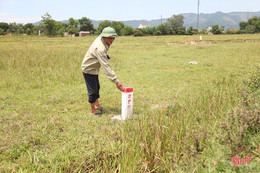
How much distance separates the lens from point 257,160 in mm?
1859

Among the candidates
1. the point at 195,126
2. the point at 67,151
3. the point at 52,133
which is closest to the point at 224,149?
the point at 195,126

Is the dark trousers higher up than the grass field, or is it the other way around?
the dark trousers

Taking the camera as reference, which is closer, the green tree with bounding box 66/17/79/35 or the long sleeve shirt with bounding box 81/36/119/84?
the long sleeve shirt with bounding box 81/36/119/84

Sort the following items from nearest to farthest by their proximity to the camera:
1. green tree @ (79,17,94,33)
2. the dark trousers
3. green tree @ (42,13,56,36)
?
the dark trousers, green tree @ (42,13,56,36), green tree @ (79,17,94,33)

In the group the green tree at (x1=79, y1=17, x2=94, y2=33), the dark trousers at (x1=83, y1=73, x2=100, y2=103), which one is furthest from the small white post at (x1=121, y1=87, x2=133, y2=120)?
the green tree at (x1=79, y1=17, x2=94, y2=33)

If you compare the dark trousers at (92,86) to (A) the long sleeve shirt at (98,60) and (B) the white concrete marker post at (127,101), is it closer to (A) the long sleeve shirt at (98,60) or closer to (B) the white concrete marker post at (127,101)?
(A) the long sleeve shirt at (98,60)

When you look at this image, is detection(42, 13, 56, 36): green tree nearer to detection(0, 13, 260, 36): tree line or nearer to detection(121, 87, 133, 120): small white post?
detection(0, 13, 260, 36): tree line

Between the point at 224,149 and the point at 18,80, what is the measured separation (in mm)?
6242

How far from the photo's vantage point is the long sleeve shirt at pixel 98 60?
3.66 metres

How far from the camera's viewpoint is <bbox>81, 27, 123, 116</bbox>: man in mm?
3668

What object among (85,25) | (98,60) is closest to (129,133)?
(98,60)

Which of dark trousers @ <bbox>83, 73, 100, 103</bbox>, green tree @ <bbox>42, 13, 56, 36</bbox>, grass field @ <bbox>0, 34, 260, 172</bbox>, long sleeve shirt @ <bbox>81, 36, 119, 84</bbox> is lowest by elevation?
grass field @ <bbox>0, 34, 260, 172</bbox>

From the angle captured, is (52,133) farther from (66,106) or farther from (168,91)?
(168,91)

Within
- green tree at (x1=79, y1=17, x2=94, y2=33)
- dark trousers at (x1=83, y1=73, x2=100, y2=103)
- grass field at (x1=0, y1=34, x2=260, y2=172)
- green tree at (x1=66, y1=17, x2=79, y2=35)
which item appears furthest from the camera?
green tree at (x1=79, y1=17, x2=94, y2=33)
